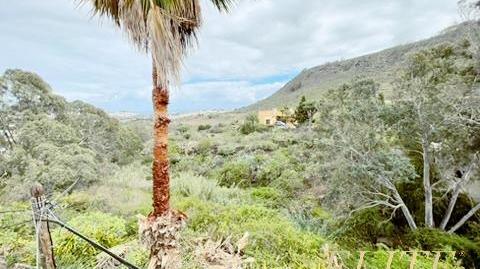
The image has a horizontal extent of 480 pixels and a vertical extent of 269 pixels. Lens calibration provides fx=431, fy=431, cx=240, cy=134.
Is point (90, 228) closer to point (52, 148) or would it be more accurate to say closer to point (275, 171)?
point (52, 148)

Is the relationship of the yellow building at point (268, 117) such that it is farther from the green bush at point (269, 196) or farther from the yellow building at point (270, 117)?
the green bush at point (269, 196)

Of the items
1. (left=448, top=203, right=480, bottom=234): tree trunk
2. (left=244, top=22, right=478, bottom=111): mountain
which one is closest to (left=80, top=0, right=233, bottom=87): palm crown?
(left=448, top=203, right=480, bottom=234): tree trunk

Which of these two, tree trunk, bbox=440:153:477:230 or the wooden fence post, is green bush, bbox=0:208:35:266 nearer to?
the wooden fence post

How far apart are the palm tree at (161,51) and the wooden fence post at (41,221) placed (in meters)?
1.15

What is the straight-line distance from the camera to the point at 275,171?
16.4 metres

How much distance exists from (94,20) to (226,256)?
373 centimetres

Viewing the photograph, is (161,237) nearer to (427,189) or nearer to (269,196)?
(427,189)

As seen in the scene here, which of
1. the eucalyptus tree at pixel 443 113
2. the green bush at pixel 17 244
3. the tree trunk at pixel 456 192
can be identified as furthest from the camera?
the tree trunk at pixel 456 192

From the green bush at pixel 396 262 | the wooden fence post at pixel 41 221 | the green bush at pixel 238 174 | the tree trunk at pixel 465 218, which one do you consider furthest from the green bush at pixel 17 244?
the tree trunk at pixel 465 218

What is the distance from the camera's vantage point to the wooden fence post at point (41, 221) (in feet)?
12.3

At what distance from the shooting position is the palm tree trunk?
4965 millimetres

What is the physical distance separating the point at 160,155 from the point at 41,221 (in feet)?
5.03

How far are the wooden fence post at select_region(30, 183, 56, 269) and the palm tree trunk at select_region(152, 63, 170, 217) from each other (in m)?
1.30

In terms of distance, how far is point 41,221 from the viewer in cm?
383
